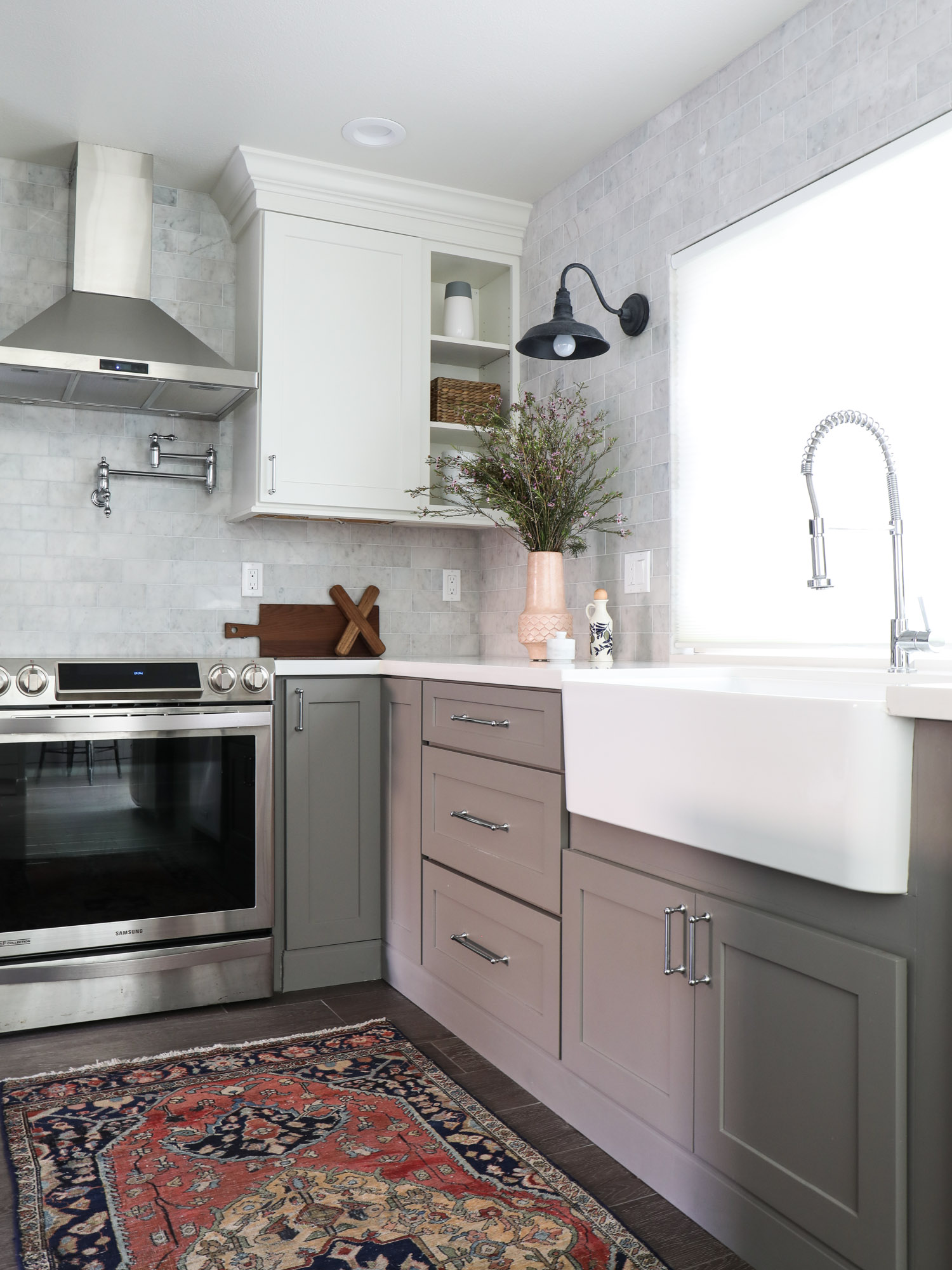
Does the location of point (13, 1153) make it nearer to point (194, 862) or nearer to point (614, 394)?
point (194, 862)

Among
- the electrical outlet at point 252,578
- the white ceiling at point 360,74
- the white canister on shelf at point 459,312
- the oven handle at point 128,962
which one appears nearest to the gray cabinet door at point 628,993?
the oven handle at point 128,962

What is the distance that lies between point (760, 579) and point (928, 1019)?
53.3 inches

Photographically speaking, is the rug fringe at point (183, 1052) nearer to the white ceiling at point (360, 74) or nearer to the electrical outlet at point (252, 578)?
the electrical outlet at point (252, 578)

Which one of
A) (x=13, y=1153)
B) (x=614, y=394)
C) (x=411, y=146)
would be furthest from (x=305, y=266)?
(x=13, y=1153)

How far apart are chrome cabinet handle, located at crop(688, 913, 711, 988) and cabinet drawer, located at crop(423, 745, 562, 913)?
43cm

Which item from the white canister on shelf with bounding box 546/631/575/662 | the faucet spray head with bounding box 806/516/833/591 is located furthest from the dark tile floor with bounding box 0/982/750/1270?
the faucet spray head with bounding box 806/516/833/591

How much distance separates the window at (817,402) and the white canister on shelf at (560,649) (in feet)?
0.99

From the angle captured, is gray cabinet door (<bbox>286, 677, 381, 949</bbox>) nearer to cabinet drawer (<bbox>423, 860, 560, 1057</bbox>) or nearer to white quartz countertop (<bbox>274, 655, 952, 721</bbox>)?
white quartz countertop (<bbox>274, 655, 952, 721</bbox>)

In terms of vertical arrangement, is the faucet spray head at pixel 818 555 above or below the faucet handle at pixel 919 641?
above

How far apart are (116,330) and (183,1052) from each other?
1973 mm

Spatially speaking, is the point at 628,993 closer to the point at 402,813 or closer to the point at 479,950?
the point at 479,950

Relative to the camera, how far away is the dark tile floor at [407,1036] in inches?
64.9

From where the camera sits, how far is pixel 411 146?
299cm

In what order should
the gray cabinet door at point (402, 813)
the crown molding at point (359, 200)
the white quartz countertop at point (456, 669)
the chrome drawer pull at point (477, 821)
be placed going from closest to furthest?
the white quartz countertop at point (456, 669) < the chrome drawer pull at point (477, 821) < the gray cabinet door at point (402, 813) < the crown molding at point (359, 200)
